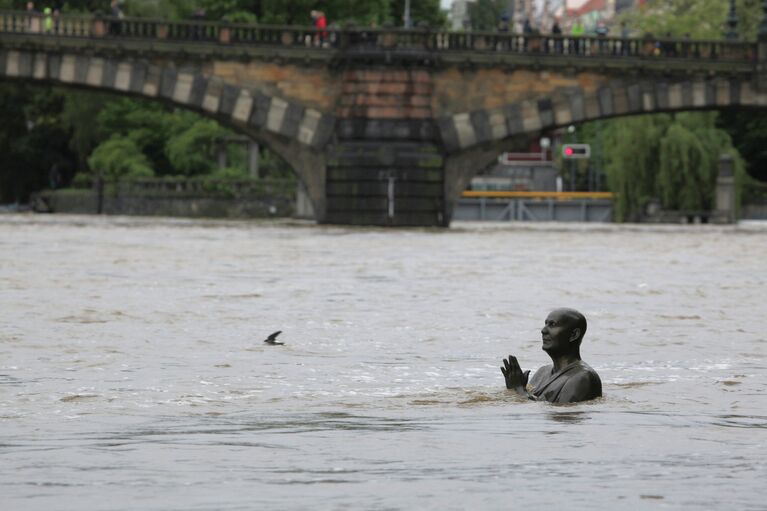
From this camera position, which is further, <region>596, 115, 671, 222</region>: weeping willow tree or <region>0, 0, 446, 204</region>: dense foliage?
<region>0, 0, 446, 204</region>: dense foliage

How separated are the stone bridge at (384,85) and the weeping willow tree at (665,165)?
47.7 feet

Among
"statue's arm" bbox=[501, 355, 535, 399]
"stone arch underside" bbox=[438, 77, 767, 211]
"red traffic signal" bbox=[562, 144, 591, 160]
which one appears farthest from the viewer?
"red traffic signal" bbox=[562, 144, 591, 160]

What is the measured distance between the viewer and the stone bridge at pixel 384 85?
168 feet

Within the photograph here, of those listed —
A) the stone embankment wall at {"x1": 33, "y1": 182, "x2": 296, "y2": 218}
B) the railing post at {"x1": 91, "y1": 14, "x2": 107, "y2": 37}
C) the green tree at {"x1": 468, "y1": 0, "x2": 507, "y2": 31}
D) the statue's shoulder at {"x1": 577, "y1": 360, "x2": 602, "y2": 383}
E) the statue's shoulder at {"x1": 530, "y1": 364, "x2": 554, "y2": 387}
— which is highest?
the green tree at {"x1": 468, "y1": 0, "x2": 507, "y2": 31}

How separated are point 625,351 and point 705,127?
193 ft

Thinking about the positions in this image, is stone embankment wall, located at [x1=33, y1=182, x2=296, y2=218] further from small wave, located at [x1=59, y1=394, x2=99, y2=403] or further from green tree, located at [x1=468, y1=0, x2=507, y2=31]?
green tree, located at [x1=468, y1=0, x2=507, y2=31]

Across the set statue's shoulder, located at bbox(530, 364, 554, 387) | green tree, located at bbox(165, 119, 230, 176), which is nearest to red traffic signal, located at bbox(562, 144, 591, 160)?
green tree, located at bbox(165, 119, 230, 176)

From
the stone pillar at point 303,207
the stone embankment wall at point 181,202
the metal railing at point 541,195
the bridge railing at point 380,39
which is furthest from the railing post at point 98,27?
the metal railing at point 541,195

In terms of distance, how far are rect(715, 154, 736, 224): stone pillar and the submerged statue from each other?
187 feet

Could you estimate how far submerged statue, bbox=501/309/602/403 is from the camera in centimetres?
1038

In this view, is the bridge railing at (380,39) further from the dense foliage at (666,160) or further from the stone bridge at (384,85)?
the dense foliage at (666,160)

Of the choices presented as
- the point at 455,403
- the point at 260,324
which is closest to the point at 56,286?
the point at 260,324

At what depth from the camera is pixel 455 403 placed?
35.1 ft

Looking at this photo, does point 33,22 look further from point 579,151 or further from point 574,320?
point 574,320
